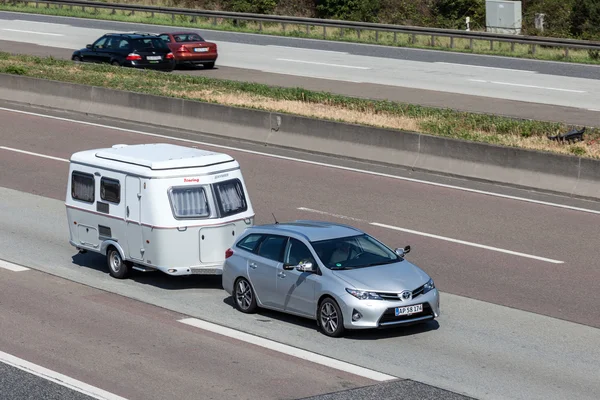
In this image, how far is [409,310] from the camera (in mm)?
13070

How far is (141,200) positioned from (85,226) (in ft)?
5.41

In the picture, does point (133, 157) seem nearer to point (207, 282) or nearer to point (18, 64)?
point (207, 282)

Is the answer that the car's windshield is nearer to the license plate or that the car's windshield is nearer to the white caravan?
the license plate

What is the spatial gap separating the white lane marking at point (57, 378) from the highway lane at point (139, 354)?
0.09m

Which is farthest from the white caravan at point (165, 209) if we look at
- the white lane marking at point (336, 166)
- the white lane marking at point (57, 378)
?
the white lane marking at point (336, 166)

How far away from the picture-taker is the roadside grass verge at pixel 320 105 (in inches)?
992

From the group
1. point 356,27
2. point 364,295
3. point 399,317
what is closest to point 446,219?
point 399,317

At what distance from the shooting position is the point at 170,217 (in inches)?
614

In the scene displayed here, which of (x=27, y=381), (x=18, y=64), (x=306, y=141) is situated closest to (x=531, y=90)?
(x=306, y=141)

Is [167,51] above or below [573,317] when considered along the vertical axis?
above

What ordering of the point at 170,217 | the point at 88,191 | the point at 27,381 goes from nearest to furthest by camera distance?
the point at 27,381 → the point at 170,217 → the point at 88,191

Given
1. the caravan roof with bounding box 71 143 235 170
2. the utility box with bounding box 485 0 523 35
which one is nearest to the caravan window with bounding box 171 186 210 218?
the caravan roof with bounding box 71 143 235 170

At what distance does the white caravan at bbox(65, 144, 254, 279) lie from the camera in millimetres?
15625

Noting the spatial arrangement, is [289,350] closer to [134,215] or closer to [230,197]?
[230,197]
